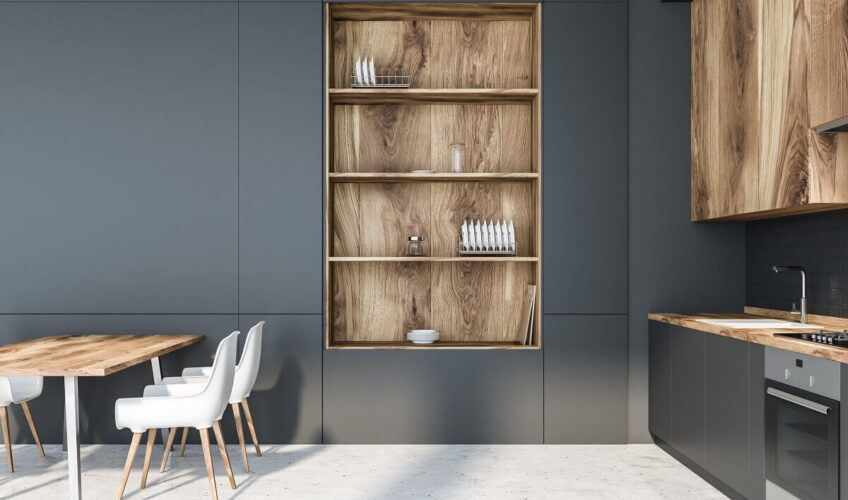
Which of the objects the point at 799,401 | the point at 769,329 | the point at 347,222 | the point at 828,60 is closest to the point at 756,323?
the point at 769,329

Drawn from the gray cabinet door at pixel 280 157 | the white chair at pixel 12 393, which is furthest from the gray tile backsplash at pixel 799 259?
the white chair at pixel 12 393

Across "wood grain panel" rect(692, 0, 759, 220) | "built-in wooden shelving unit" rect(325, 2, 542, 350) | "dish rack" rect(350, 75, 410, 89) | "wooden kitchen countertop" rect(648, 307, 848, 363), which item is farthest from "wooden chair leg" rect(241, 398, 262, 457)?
"wood grain panel" rect(692, 0, 759, 220)

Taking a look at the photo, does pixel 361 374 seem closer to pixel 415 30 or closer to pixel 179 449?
pixel 179 449

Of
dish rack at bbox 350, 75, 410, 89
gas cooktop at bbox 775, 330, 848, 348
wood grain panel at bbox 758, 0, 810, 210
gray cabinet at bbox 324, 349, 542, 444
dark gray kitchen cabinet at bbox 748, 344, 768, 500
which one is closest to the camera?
gas cooktop at bbox 775, 330, 848, 348

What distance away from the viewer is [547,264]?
4059 millimetres

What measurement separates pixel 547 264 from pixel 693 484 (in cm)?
146

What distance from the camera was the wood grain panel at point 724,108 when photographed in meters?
3.32

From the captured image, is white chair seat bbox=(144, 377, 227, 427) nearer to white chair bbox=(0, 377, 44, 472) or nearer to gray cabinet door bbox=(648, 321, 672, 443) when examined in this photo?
white chair bbox=(0, 377, 44, 472)

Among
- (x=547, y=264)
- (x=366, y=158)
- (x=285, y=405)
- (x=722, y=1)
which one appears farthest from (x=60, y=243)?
(x=722, y=1)

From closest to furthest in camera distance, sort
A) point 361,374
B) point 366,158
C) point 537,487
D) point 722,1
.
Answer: point 537,487
point 722,1
point 361,374
point 366,158

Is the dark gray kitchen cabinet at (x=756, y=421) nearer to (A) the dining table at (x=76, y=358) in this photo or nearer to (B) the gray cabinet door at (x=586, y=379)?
(B) the gray cabinet door at (x=586, y=379)

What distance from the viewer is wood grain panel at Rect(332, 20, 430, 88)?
440 centimetres

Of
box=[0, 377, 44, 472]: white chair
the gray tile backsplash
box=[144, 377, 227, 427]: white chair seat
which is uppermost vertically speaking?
the gray tile backsplash

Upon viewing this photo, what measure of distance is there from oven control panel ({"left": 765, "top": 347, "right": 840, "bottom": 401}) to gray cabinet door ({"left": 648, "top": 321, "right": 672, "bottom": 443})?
1028mm
